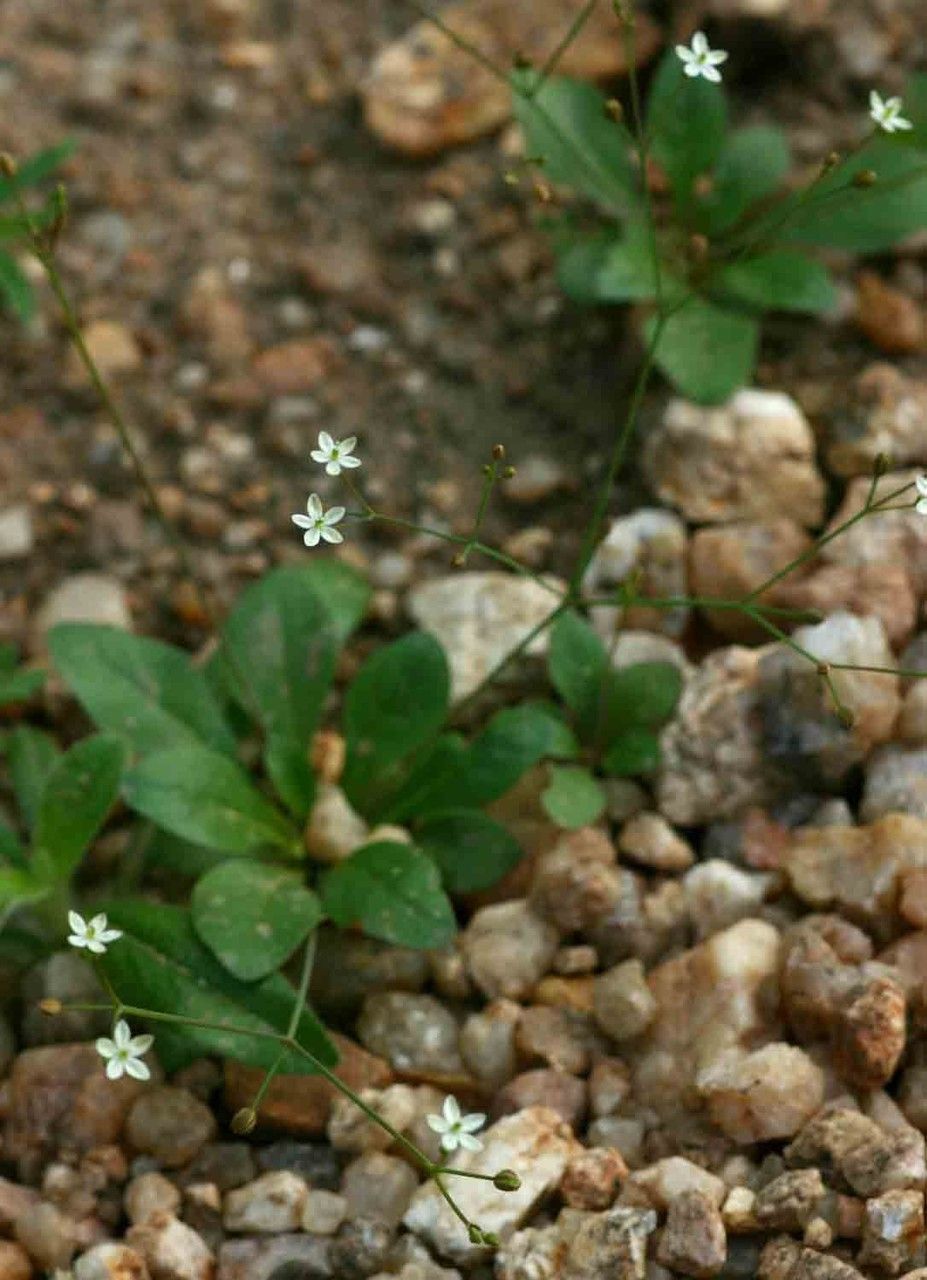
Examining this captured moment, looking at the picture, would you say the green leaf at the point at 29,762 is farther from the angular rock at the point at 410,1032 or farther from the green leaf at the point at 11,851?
the angular rock at the point at 410,1032

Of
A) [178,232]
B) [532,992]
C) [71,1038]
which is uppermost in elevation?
[178,232]

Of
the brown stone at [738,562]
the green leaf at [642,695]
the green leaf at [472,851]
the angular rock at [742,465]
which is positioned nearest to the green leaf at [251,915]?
the green leaf at [472,851]

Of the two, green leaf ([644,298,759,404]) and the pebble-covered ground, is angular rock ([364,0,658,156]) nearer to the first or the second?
the pebble-covered ground

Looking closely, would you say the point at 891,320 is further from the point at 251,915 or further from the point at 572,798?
the point at 251,915

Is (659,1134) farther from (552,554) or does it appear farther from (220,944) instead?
(552,554)

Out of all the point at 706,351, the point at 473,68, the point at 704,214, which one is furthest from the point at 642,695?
the point at 473,68

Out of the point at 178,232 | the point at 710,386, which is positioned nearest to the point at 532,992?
the point at 710,386

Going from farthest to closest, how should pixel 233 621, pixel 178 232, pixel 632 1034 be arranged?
pixel 178 232
pixel 233 621
pixel 632 1034
